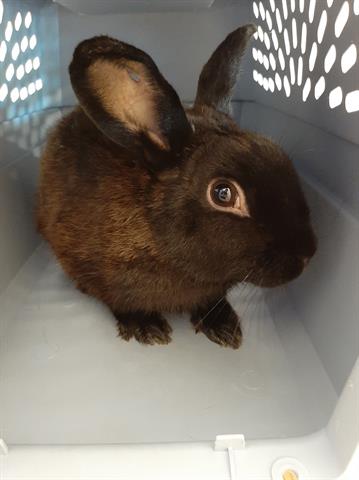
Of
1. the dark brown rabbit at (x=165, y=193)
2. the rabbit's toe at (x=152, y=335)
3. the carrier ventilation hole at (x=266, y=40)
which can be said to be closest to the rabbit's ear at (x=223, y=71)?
the dark brown rabbit at (x=165, y=193)

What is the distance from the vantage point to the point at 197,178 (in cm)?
84

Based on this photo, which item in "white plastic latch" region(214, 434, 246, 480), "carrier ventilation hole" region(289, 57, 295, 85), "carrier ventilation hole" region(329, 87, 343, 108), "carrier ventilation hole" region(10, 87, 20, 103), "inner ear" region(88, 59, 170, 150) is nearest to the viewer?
"white plastic latch" region(214, 434, 246, 480)

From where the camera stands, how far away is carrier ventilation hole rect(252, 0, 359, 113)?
34.3 inches

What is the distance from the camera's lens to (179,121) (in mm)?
836

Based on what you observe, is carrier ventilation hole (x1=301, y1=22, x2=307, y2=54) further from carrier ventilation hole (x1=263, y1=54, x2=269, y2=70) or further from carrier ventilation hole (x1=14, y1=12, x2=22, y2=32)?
carrier ventilation hole (x1=14, y1=12, x2=22, y2=32)

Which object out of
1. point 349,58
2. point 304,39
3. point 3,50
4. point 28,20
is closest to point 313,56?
point 304,39

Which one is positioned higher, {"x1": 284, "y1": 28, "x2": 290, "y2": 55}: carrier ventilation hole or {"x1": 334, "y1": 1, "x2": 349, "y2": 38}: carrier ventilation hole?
{"x1": 334, "y1": 1, "x2": 349, "y2": 38}: carrier ventilation hole

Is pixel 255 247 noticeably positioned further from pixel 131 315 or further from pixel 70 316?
pixel 70 316

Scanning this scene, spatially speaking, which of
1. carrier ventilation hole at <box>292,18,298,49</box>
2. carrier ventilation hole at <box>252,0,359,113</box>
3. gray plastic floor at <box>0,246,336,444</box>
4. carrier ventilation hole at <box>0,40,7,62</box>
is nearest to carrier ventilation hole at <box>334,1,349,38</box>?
carrier ventilation hole at <box>252,0,359,113</box>

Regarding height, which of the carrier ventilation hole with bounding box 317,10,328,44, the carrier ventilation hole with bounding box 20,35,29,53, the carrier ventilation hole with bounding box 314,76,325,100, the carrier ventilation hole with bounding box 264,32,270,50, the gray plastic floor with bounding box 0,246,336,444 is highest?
the carrier ventilation hole with bounding box 317,10,328,44

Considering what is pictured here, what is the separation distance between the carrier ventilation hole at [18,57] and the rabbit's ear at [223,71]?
19.8 inches

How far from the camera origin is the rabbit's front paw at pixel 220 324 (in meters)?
1.07

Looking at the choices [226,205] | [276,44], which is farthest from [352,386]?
[276,44]

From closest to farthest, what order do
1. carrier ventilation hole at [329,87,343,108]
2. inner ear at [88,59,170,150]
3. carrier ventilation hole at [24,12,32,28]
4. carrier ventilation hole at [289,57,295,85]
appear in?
inner ear at [88,59,170,150], carrier ventilation hole at [329,87,343,108], carrier ventilation hole at [289,57,295,85], carrier ventilation hole at [24,12,32,28]
